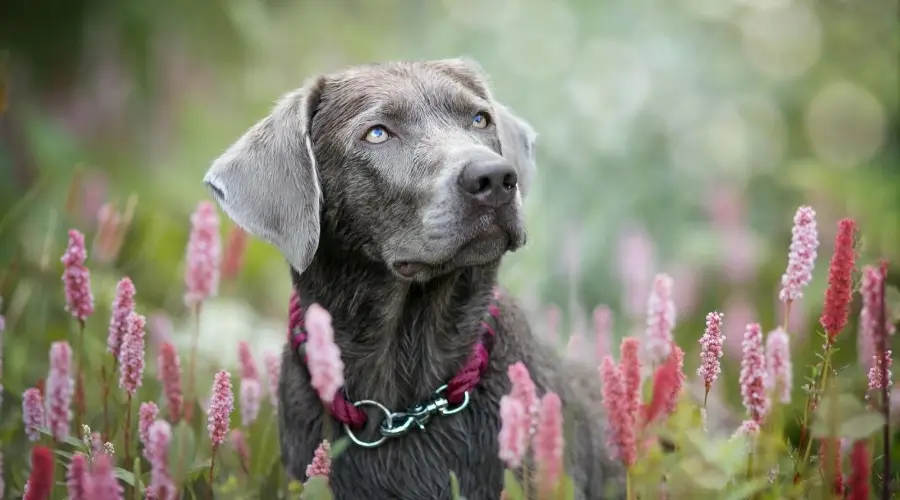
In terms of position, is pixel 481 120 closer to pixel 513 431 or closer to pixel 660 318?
pixel 660 318

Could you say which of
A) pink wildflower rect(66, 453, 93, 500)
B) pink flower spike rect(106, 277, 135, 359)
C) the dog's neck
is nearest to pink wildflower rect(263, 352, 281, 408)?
the dog's neck

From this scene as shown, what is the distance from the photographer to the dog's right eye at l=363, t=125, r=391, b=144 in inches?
136

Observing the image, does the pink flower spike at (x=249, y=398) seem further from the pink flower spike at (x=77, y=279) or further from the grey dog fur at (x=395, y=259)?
the pink flower spike at (x=77, y=279)

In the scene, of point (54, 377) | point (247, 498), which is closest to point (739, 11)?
point (247, 498)

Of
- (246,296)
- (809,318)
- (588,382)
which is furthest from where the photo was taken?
Result: (246,296)

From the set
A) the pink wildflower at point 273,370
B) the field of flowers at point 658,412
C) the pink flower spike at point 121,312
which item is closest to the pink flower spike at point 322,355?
the field of flowers at point 658,412

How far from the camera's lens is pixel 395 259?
3266 millimetres

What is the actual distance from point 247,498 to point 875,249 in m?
4.05

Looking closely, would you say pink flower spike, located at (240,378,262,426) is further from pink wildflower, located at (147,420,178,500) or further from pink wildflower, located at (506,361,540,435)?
pink wildflower, located at (506,361,540,435)

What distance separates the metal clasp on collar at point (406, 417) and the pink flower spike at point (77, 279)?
0.96 metres

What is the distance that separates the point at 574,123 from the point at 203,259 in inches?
191

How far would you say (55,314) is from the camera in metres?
5.19

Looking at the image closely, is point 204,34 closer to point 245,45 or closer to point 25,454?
point 245,45

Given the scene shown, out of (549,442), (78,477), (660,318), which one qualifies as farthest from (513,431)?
(78,477)
